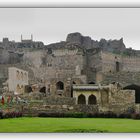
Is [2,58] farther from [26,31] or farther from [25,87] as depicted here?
[26,31]

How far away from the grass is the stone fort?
278 centimetres

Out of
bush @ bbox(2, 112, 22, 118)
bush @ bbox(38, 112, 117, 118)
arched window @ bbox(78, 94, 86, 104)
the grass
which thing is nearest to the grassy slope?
the grass

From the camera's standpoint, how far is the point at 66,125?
17859 mm

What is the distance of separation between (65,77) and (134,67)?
496 cm

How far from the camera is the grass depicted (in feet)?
56.5

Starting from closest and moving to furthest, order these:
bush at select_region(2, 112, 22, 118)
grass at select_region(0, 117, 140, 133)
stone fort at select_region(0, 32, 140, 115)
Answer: grass at select_region(0, 117, 140, 133)
bush at select_region(2, 112, 22, 118)
stone fort at select_region(0, 32, 140, 115)

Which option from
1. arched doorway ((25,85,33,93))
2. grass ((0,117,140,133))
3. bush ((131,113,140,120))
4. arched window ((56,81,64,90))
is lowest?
grass ((0,117,140,133))

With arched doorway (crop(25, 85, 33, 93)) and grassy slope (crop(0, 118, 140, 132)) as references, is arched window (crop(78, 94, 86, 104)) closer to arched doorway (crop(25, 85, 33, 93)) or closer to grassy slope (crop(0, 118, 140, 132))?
arched doorway (crop(25, 85, 33, 93))

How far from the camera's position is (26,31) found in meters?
20.8

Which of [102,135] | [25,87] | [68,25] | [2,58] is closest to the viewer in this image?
[102,135]

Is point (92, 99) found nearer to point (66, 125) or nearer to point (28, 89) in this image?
point (28, 89)

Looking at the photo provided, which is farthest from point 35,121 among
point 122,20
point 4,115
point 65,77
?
point 65,77

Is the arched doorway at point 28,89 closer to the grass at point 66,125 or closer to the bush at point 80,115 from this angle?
the bush at point 80,115

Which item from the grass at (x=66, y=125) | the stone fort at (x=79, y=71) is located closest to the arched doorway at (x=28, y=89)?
the stone fort at (x=79, y=71)
